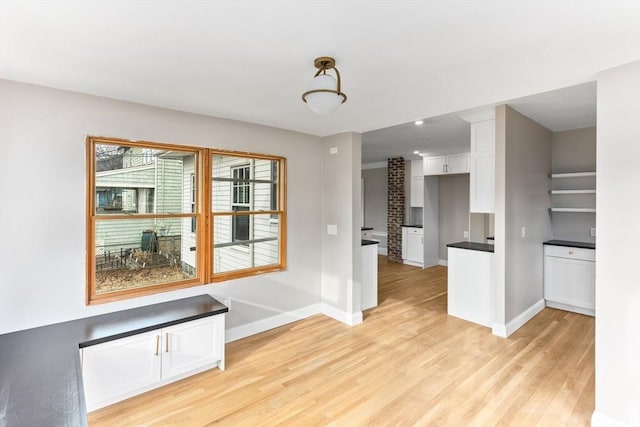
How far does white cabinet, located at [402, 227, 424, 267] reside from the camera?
23.3 feet

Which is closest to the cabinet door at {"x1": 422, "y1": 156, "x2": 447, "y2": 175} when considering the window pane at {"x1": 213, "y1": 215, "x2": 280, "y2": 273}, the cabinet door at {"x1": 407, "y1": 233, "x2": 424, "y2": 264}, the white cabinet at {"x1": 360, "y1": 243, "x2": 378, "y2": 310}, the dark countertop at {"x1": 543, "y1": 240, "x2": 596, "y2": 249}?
the cabinet door at {"x1": 407, "y1": 233, "x2": 424, "y2": 264}

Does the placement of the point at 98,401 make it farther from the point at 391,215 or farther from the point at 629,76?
the point at 391,215

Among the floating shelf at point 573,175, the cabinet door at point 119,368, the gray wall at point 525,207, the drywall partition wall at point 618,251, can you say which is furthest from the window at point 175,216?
the floating shelf at point 573,175

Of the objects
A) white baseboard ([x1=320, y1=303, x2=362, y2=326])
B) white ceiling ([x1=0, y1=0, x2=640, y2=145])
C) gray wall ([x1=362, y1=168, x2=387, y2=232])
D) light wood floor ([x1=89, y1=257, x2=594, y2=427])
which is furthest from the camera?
gray wall ([x1=362, y1=168, x2=387, y2=232])

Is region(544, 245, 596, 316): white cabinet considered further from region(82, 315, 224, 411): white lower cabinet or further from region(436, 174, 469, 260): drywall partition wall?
region(82, 315, 224, 411): white lower cabinet

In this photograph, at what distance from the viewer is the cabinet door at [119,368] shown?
2238mm

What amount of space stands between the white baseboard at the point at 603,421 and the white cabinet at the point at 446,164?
4677 millimetres

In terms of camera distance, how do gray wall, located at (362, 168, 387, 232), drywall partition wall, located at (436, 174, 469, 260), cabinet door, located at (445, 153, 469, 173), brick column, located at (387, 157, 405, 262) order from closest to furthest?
cabinet door, located at (445, 153, 469, 173)
drywall partition wall, located at (436, 174, 469, 260)
brick column, located at (387, 157, 405, 262)
gray wall, located at (362, 168, 387, 232)

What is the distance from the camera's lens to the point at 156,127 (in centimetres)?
290

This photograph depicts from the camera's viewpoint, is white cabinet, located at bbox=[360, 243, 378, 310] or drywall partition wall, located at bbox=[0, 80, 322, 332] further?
white cabinet, located at bbox=[360, 243, 378, 310]

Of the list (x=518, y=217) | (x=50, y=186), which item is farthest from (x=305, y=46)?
(x=518, y=217)

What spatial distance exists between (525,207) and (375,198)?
4.94 m

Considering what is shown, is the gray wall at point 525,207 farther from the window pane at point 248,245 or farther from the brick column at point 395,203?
the brick column at point 395,203

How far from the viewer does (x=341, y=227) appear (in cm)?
402
